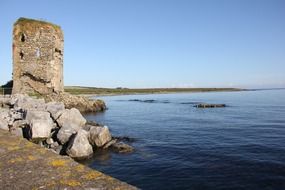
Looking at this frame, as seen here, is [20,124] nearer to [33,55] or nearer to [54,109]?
[54,109]

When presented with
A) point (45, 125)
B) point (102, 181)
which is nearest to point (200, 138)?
point (45, 125)

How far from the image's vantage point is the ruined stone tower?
98.1 ft

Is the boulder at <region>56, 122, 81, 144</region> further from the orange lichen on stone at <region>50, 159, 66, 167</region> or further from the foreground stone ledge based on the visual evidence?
the orange lichen on stone at <region>50, 159, 66, 167</region>

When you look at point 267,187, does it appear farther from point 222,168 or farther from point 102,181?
point 102,181

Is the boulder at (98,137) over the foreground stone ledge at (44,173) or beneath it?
beneath

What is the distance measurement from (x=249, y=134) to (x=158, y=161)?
10.1 metres

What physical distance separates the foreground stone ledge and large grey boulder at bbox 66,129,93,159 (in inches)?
318

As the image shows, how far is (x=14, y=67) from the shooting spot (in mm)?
30031

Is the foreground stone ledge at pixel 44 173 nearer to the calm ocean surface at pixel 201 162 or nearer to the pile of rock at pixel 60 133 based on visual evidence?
the calm ocean surface at pixel 201 162

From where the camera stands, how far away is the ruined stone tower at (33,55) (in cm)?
2991

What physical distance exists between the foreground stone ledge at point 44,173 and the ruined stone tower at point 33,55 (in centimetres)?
2729

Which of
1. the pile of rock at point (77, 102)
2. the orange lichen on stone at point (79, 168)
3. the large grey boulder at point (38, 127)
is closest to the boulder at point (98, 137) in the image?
the large grey boulder at point (38, 127)

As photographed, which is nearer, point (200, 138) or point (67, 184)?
point (67, 184)

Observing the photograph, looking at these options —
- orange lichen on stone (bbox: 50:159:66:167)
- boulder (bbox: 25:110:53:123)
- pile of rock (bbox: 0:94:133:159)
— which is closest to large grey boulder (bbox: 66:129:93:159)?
pile of rock (bbox: 0:94:133:159)
